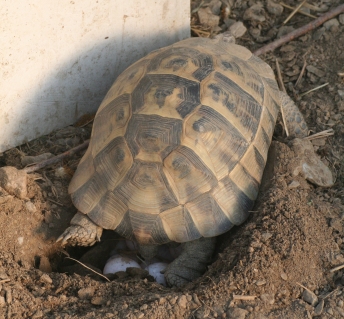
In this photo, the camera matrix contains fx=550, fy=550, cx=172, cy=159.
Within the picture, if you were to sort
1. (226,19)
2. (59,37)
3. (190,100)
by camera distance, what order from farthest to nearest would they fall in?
(226,19) → (59,37) → (190,100)

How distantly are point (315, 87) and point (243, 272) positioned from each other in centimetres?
177

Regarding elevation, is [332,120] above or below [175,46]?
below

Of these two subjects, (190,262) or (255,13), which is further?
(255,13)

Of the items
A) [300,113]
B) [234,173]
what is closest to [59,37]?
[234,173]

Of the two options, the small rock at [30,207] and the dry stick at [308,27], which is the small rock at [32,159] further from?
the dry stick at [308,27]

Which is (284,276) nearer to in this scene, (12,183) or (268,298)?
(268,298)

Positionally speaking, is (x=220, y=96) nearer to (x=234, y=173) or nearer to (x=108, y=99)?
(x=234, y=173)

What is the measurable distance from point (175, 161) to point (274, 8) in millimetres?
2165

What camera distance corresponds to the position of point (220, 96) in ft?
10.5

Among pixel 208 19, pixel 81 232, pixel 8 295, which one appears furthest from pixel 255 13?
pixel 8 295

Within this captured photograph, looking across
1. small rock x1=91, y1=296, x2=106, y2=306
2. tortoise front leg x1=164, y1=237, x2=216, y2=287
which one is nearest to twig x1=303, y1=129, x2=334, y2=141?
tortoise front leg x1=164, y1=237, x2=216, y2=287

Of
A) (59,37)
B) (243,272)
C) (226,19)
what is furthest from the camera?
(226,19)

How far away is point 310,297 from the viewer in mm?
2791

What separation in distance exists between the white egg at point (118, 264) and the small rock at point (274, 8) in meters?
2.48
